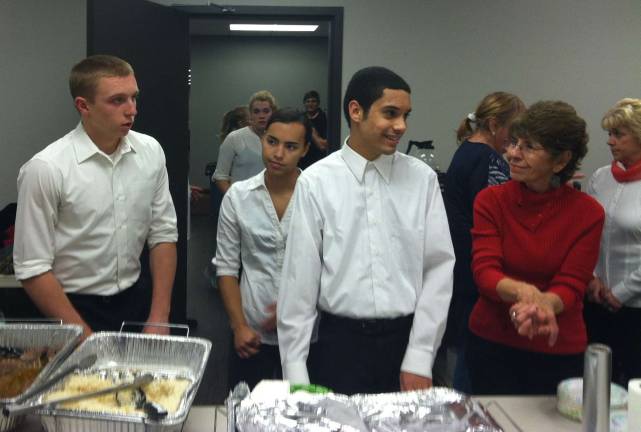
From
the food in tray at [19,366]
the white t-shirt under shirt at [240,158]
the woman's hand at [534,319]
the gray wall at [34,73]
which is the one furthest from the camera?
the white t-shirt under shirt at [240,158]

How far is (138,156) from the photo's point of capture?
197 centimetres

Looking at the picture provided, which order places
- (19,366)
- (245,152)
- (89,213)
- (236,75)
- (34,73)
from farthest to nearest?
(236,75)
(245,152)
(34,73)
(89,213)
(19,366)

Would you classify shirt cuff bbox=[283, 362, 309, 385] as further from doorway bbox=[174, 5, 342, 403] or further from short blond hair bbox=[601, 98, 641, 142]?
doorway bbox=[174, 5, 342, 403]

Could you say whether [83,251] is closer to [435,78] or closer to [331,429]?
[331,429]

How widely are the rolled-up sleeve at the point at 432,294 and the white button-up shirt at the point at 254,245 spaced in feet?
1.55

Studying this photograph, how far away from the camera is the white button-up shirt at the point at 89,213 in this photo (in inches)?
68.2

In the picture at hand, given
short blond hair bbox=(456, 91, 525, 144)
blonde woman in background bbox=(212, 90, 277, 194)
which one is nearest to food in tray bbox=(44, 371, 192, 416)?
short blond hair bbox=(456, 91, 525, 144)

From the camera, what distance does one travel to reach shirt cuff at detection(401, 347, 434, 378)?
1.58m

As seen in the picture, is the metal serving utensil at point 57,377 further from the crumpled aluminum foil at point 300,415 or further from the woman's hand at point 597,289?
the woman's hand at point 597,289

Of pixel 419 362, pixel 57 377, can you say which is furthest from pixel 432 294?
pixel 57 377

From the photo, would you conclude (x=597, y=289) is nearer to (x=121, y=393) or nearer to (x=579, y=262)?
(x=579, y=262)

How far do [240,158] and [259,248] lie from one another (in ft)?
7.22

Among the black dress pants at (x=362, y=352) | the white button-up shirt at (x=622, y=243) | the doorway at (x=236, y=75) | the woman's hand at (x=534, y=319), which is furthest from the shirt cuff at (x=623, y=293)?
the doorway at (x=236, y=75)

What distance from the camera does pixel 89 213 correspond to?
183 centimetres
